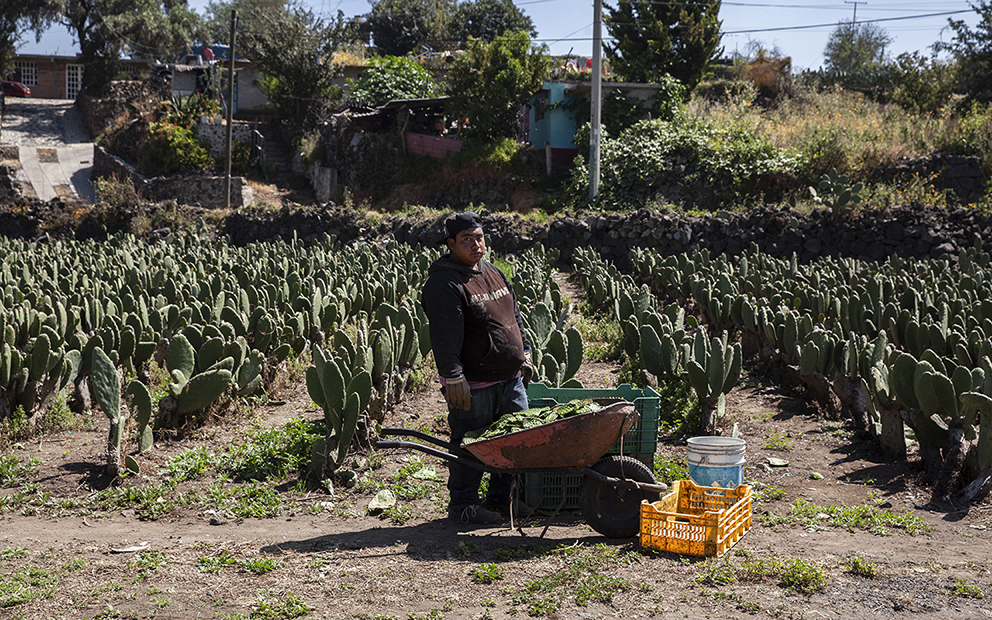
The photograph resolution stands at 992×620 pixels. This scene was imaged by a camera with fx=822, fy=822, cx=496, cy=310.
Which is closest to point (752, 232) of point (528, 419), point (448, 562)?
point (528, 419)

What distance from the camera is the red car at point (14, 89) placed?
1555 inches

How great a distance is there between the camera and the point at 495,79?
23.5 metres

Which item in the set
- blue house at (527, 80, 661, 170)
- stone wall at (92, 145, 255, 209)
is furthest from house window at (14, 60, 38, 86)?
blue house at (527, 80, 661, 170)

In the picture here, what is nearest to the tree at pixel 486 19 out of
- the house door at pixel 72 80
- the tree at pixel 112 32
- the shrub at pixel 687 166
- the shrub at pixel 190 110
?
the tree at pixel 112 32

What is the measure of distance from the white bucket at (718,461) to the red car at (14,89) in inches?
1743

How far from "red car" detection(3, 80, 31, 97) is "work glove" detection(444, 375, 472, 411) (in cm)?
4377

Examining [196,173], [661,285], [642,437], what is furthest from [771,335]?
[196,173]

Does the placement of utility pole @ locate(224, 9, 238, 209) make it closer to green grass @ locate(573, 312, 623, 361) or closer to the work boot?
green grass @ locate(573, 312, 623, 361)

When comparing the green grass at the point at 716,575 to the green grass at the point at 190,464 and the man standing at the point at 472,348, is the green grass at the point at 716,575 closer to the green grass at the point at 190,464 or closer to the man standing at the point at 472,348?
the man standing at the point at 472,348

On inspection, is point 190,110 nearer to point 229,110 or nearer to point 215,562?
point 229,110

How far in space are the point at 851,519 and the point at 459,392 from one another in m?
2.01

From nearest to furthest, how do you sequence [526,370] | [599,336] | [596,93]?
[526,370], [599,336], [596,93]

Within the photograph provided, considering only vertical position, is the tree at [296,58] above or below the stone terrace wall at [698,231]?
above

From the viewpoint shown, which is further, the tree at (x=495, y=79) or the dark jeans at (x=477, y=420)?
the tree at (x=495, y=79)
